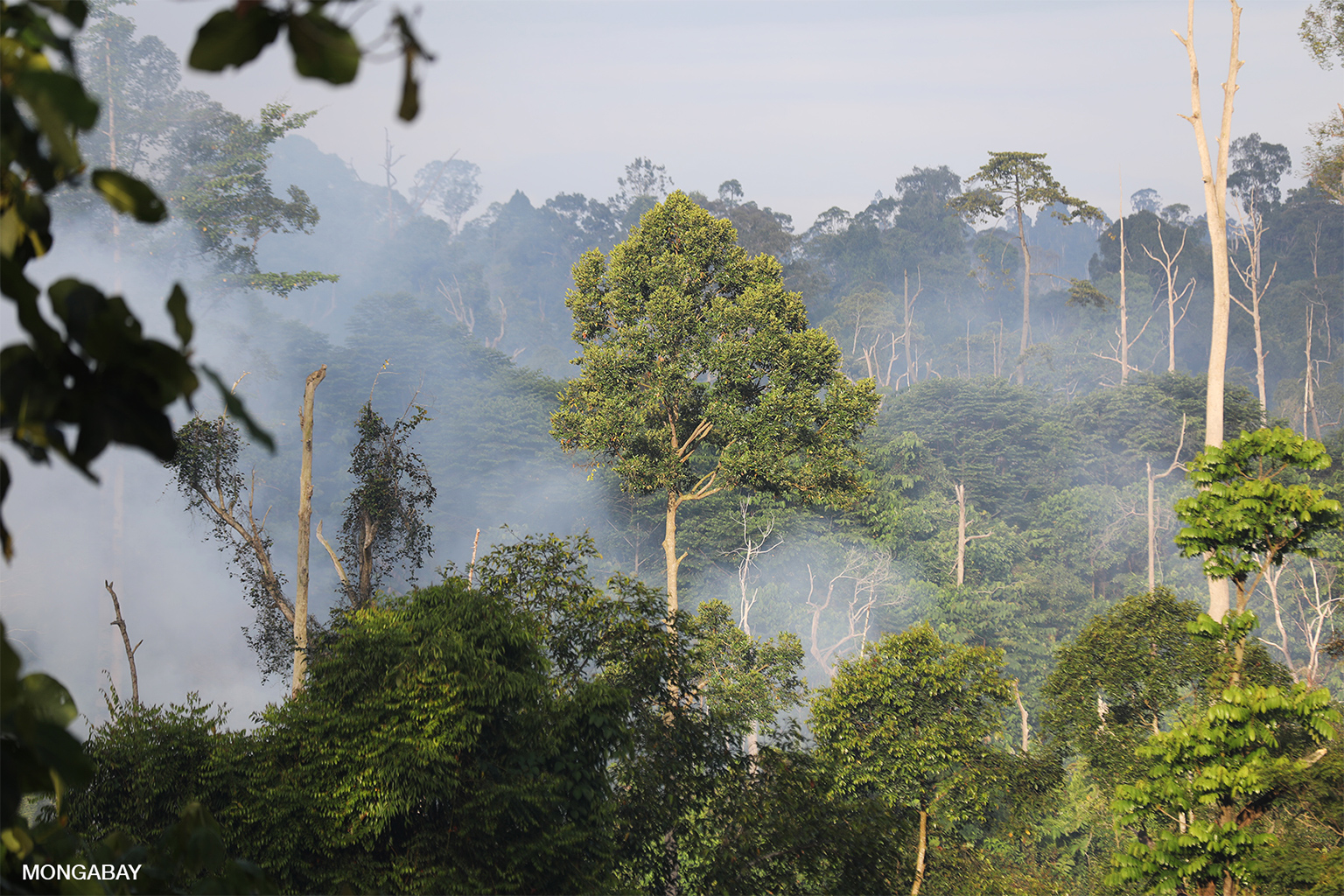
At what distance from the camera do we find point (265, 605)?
12.5 meters


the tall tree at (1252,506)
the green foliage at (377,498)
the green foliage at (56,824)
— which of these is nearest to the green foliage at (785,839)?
the tall tree at (1252,506)

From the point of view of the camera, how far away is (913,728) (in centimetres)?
1181

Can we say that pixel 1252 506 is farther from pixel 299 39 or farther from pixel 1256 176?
pixel 1256 176

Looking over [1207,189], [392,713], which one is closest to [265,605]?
[392,713]

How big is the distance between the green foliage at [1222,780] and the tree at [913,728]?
380cm

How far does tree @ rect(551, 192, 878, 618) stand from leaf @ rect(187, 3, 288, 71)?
45.4 feet

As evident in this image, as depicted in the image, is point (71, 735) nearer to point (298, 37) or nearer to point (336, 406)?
point (298, 37)

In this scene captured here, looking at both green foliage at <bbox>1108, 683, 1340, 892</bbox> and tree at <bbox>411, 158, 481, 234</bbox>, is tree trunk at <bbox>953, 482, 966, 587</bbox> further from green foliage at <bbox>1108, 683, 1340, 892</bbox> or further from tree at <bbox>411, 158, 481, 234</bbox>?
tree at <bbox>411, 158, 481, 234</bbox>

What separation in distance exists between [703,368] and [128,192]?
47.2 ft

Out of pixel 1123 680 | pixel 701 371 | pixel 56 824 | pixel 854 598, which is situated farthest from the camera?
pixel 854 598

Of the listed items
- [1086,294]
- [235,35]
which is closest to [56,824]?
[235,35]

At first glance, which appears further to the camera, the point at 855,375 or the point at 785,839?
the point at 855,375

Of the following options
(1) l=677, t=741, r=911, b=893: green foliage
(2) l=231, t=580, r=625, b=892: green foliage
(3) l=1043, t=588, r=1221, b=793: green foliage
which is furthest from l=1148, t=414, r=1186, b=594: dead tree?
(2) l=231, t=580, r=625, b=892: green foliage

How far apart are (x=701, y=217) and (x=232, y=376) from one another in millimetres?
22712
